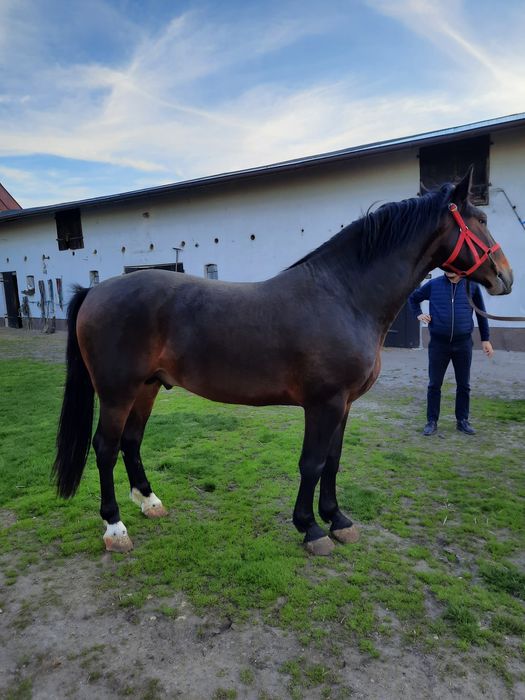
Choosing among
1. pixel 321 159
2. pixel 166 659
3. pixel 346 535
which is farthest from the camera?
pixel 321 159

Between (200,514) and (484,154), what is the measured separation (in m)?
9.87

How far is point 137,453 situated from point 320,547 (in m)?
1.43

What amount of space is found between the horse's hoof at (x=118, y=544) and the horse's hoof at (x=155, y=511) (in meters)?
0.35

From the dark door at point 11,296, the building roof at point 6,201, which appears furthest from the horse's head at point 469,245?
the building roof at point 6,201

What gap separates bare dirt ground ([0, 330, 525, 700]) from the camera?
1.64 metres

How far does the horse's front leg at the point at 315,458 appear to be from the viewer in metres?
2.46

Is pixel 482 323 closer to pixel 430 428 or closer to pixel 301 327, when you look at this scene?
pixel 430 428

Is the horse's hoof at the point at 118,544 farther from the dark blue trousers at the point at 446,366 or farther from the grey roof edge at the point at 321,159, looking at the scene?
the grey roof edge at the point at 321,159

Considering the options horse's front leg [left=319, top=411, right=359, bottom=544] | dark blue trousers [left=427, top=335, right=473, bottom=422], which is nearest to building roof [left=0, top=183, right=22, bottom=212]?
dark blue trousers [left=427, top=335, right=473, bottom=422]

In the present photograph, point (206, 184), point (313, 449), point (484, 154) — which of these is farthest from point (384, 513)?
point (206, 184)

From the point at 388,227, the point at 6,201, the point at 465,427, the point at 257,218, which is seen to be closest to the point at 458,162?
the point at 257,218

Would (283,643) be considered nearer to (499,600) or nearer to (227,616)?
(227,616)

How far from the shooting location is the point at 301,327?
7.98 ft

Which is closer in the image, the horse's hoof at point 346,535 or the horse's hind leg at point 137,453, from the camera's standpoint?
the horse's hoof at point 346,535
